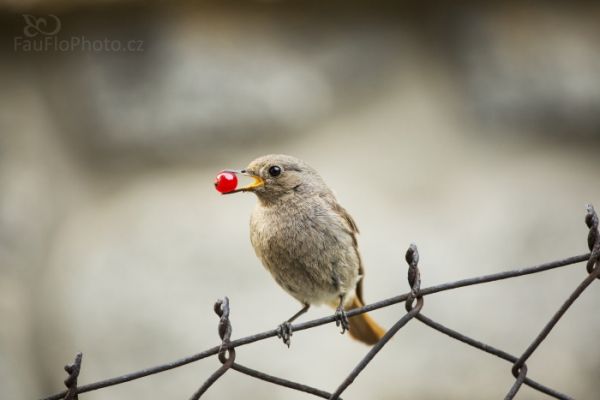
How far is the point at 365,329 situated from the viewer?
2.63 m

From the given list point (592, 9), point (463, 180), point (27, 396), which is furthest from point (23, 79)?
point (592, 9)

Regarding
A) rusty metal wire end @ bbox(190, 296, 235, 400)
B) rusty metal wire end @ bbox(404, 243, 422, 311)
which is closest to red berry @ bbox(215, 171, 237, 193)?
rusty metal wire end @ bbox(190, 296, 235, 400)

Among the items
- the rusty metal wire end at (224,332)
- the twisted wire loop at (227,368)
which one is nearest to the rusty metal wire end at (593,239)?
the twisted wire loop at (227,368)

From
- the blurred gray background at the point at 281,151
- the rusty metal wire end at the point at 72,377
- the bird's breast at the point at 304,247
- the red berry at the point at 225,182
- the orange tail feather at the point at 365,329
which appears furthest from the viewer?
the blurred gray background at the point at 281,151

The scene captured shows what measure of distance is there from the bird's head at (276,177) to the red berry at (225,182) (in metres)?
0.41

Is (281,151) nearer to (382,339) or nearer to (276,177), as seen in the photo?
(276,177)

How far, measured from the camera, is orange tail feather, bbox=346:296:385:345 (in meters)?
2.61

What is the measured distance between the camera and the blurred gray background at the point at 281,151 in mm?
3406

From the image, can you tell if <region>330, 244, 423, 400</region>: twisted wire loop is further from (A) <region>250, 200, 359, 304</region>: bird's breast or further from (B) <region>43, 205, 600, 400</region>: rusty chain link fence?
(A) <region>250, 200, 359, 304</region>: bird's breast

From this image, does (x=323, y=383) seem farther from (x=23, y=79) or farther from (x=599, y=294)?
(x=23, y=79)

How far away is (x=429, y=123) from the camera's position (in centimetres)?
358

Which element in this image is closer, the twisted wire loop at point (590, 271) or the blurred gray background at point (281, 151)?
the twisted wire loop at point (590, 271)

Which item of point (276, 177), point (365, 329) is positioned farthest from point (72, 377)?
point (365, 329)

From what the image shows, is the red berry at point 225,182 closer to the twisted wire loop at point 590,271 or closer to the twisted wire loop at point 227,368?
the twisted wire loop at point 227,368
